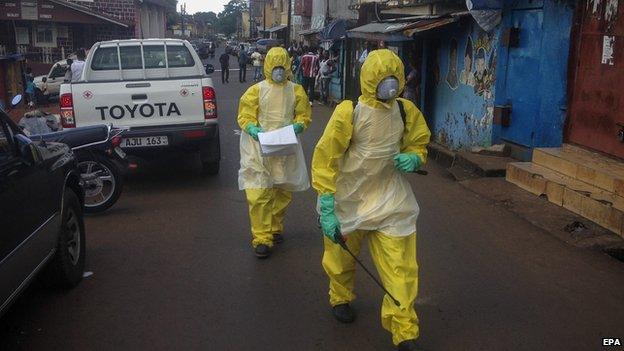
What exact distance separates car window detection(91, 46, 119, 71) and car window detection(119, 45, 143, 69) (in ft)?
0.31

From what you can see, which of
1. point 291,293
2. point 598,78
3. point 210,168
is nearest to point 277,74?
point 291,293

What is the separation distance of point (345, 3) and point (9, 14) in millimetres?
14022

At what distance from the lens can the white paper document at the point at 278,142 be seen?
5.27 m

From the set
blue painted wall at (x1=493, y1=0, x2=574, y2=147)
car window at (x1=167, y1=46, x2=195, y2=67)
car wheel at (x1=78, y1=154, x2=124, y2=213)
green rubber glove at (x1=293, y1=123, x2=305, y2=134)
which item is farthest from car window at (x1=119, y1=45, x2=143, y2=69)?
blue painted wall at (x1=493, y1=0, x2=574, y2=147)

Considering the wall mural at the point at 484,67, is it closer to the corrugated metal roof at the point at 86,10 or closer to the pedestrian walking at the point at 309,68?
the pedestrian walking at the point at 309,68

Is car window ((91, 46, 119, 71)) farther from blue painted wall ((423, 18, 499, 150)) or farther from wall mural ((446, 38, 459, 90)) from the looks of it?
wall mural ((446, 38, 459, 90))

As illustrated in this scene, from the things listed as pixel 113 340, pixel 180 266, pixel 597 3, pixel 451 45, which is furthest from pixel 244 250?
pixel 451 45

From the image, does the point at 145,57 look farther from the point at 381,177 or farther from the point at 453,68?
the point at 381,177

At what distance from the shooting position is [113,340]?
400 centimetres

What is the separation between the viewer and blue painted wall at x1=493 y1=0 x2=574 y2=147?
26.8 ft

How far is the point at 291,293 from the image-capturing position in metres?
4.75

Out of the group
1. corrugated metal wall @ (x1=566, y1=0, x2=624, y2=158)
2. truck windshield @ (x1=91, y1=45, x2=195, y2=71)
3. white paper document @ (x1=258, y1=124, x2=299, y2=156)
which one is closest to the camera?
white paper document @ (x1=258, y1=124, x2=299, y2=156)

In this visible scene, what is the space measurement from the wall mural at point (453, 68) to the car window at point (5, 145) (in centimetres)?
864

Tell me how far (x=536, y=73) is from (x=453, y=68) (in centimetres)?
299
